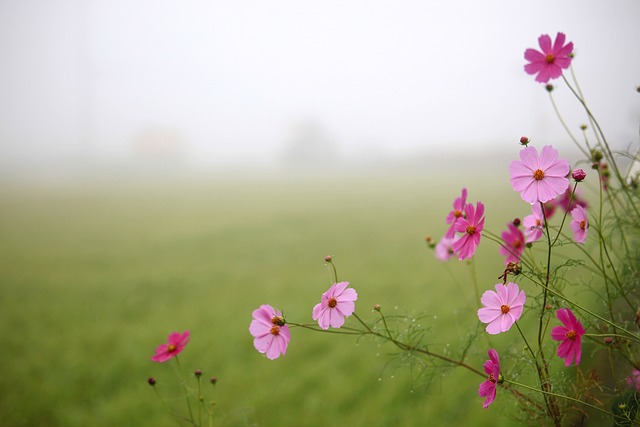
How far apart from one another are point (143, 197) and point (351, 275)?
1035cm

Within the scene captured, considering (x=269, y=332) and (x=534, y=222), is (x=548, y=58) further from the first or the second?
(x=269, y=332)

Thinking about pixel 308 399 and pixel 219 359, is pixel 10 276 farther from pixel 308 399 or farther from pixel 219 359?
pixel 308 399

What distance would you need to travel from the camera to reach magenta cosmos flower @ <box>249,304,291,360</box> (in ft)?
1.38

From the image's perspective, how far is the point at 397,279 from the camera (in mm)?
3490

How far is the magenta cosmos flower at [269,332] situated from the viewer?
42cm

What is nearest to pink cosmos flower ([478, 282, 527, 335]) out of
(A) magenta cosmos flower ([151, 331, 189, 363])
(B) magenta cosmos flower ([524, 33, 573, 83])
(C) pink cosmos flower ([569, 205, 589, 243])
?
(C) pink cosmos flower ([569, 205, 589, 243])

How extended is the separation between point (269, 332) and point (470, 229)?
9.2 inches

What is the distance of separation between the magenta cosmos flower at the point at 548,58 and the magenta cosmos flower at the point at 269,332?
403 millimetres

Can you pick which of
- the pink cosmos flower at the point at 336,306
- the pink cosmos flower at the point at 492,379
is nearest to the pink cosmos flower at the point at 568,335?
the pink cosmos flower at the point at 492,379

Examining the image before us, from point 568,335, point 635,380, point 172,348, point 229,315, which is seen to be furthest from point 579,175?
point 229,315

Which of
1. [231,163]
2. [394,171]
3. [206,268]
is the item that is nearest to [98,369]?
[206,268]

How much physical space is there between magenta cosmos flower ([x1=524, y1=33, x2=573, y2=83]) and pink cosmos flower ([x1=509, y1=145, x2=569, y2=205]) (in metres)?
0.16

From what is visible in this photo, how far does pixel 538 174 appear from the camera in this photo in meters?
0.36

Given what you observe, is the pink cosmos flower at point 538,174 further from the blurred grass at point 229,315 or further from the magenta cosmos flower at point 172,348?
the magenta cosmos flower at point 172,348
